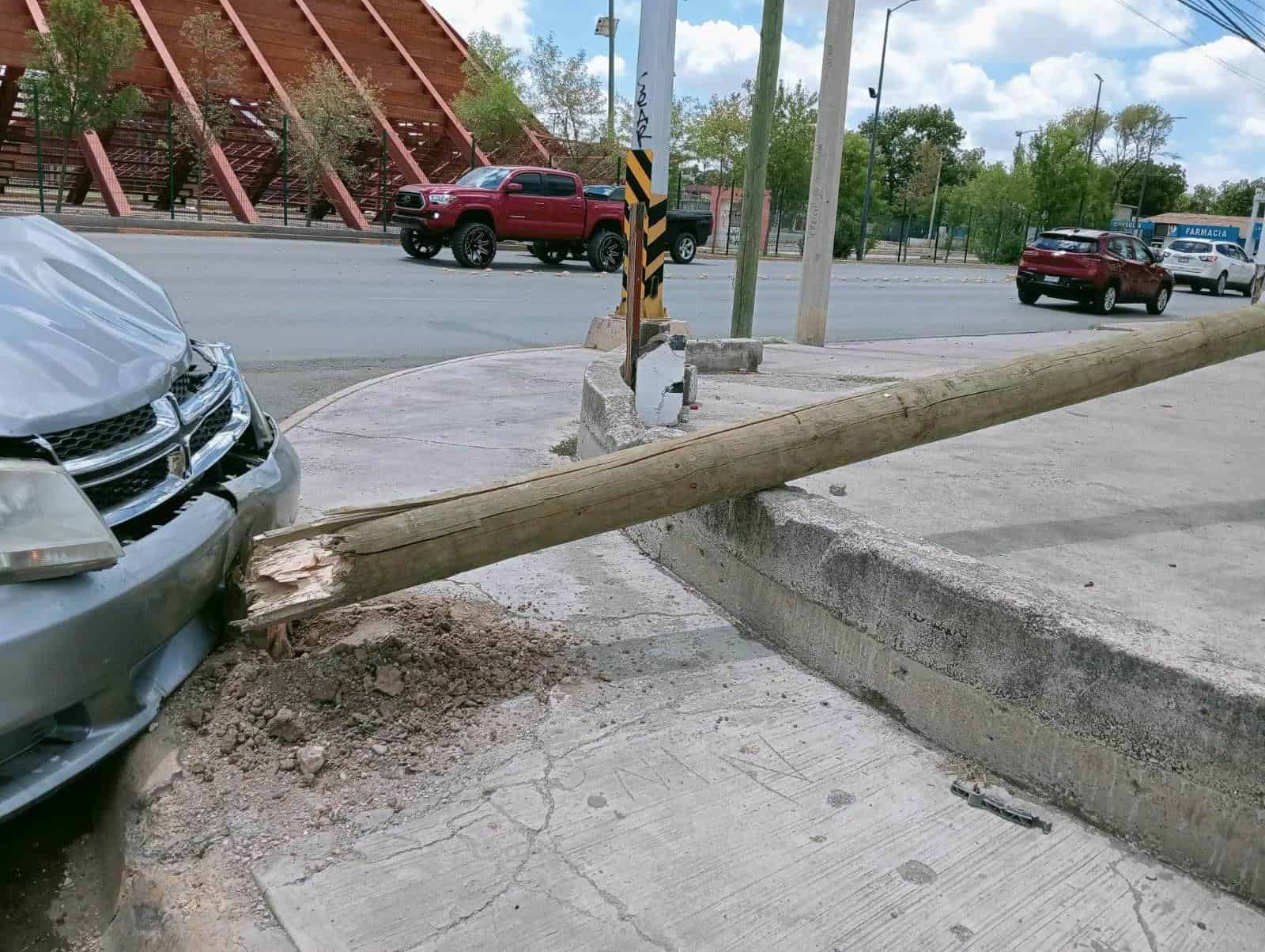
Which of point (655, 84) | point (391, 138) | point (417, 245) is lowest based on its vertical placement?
point (417, 245)

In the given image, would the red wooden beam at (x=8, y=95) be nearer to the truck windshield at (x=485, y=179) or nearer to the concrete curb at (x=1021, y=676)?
the truck windshield at (x=485, y=179)

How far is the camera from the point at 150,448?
251cm

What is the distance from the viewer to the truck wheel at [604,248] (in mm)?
21891

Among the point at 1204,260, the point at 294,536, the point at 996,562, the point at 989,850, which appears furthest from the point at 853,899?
the point at 1204,260

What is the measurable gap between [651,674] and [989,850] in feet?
3.68

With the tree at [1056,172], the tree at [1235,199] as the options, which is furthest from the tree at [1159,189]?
the tree at [1056,172]

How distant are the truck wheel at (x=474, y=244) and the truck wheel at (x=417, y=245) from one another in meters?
0.75

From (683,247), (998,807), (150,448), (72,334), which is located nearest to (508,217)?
(683,247)

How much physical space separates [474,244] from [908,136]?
87152 mm

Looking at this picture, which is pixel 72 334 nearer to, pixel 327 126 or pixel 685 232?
pixel 685 232

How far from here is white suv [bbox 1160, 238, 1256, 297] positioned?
32469mm

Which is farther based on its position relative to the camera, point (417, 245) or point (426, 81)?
point (426, 81)

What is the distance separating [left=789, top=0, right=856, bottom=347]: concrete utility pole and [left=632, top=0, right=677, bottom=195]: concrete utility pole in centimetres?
542

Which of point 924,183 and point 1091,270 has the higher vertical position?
point 924,183
